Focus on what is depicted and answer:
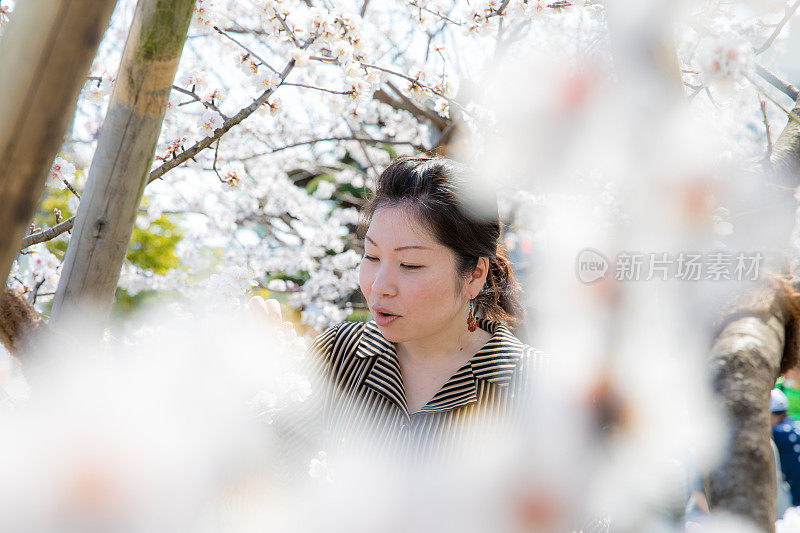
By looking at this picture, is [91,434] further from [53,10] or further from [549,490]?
[549,490]

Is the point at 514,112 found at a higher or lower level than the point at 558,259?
higher

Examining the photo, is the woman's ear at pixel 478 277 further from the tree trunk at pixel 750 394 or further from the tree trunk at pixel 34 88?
the tree trunk at pixel 34 88

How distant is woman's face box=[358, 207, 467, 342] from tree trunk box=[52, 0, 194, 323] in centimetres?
63

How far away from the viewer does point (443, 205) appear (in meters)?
1.68

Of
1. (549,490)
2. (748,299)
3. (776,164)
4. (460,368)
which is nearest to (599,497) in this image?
(549,490)

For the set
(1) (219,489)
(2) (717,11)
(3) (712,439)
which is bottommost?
(1) (219,489)

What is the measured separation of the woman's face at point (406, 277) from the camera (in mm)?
1607

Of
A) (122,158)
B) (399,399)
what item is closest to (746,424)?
(399,399)

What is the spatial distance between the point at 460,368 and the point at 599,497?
600mm

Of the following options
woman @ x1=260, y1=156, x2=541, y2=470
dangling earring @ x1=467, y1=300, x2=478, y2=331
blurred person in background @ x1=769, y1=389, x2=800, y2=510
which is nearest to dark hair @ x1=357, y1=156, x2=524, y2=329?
woman @ x1=260, y1=156, x2=541, y2=470

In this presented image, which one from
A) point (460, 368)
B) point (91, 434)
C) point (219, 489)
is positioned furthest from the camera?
point (460, 368)

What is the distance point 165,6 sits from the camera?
1211mm

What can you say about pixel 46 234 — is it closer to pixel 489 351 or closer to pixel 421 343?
pixel 421 343

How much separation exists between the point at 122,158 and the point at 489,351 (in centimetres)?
110
